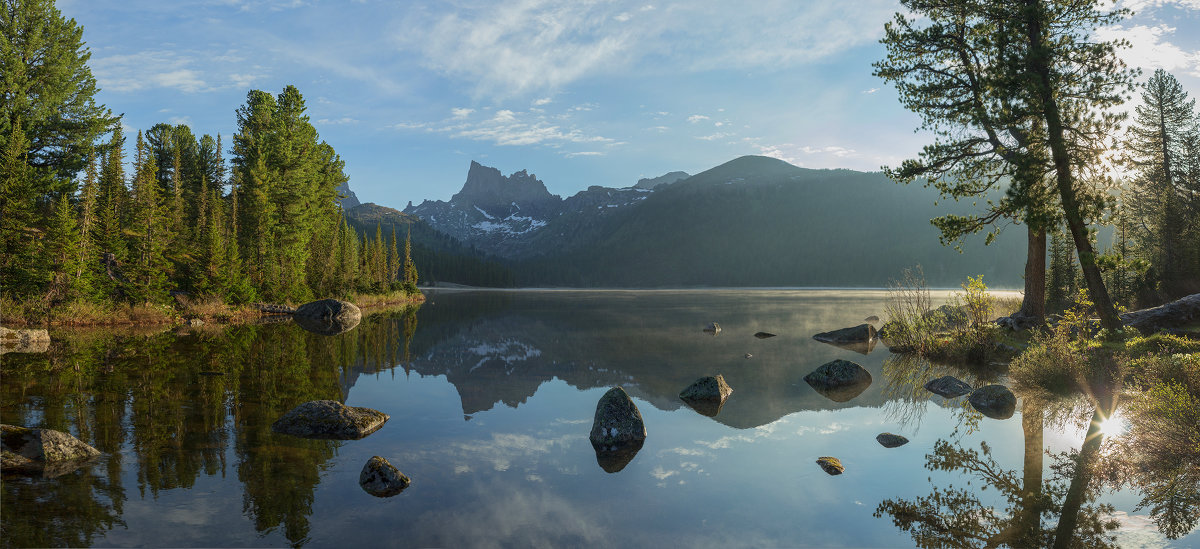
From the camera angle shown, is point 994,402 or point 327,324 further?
point 327,324

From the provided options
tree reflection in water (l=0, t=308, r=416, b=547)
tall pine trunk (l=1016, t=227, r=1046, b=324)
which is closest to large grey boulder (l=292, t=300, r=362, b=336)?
tree reflection in water (l=0, t=308, r=416, b=547)

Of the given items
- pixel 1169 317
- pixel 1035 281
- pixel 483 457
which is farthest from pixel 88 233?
pixel 1169 317

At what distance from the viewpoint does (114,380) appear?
13141 millimetres

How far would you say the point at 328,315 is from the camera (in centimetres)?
3500

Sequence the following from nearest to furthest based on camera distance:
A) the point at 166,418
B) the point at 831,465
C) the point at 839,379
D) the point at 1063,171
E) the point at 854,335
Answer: the point at 831,465 < the point at 166,418 < the point at 1063,171 < the point at 839,379 < the point at 854,335

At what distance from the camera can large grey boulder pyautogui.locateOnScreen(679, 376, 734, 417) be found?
13.0 meters

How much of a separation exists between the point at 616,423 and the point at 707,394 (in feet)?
13.8

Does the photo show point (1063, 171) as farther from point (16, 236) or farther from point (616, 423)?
point (16, 236)

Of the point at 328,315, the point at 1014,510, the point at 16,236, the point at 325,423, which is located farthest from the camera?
the point at 328,315

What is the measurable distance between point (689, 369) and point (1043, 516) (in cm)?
1184

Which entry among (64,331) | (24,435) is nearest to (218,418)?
(24,435)

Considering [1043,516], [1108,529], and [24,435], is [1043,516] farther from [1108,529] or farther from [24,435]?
[24,435]

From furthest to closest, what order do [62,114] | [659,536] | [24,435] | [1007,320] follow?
1. [62,114]
2. [1007,320]
3. [24,435]
4. [659,536]

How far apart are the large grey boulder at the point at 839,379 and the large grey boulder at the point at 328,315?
2656cm
